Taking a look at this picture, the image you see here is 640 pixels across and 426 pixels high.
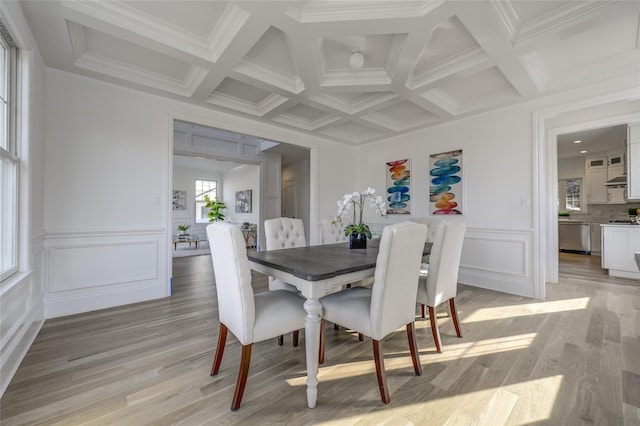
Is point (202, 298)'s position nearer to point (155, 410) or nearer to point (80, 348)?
point (80, 348)

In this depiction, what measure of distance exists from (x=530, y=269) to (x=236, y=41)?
414 centimetres

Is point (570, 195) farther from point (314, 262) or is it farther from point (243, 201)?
point (243, 201)

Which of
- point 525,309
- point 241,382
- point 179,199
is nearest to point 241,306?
point 241,382

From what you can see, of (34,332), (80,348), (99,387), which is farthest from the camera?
(34,332)

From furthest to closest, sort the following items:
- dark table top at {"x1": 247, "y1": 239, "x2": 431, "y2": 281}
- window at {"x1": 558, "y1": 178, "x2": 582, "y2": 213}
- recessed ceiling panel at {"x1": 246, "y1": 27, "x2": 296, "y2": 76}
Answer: window at {"x1": 558, "y1": 178, "x2": 582, "y2": 213} → recessed ceiling panel at {"x1": 246, "y1": 27, "x2": 296, "y2": 76} → dark table top at {"x1": 247, "y1": 239, "x2": 431, "y2": 281}

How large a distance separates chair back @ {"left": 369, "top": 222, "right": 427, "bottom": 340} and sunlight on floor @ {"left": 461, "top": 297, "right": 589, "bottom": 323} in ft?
4.63

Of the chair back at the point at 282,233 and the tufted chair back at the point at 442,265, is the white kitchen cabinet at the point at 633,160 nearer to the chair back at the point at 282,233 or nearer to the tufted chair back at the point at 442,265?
the tufted chair back at the point at 442,265

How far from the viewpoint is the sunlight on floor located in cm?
262

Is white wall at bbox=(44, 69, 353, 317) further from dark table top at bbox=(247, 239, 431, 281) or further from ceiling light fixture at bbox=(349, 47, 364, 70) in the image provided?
ceiling light fixture at bbox=(349, 47, 364, 70)

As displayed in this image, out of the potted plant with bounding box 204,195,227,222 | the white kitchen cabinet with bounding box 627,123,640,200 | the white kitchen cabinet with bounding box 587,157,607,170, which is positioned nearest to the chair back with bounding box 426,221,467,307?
the white kitchen cabinet with bounding box 627,123,640,200

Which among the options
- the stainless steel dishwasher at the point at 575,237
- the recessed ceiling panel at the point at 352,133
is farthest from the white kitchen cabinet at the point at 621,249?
the recessed ceiling panel at the point at 352,133

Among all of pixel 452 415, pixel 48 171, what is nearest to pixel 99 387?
pixel 452 415

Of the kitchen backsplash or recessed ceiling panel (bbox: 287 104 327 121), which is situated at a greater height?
recessed ceiling panel (bbox: 287 104 327 121)

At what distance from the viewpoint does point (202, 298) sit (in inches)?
125
